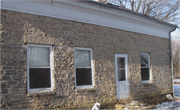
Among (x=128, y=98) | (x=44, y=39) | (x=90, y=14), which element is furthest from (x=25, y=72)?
(x=128, y=98)

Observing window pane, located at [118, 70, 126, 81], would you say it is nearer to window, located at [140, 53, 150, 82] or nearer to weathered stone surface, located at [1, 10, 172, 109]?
weathered stone surface, located at [1, 10, 172, 109]

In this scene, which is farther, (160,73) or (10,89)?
(160,73)

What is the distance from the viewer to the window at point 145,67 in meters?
9.41

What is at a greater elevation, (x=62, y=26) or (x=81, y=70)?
(x=62, y=26)

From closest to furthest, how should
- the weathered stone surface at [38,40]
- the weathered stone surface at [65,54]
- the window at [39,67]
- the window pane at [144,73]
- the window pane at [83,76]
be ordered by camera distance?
the weathered stone surface at [65,54]
the weathered stone surface at [38,40]
the window at [39,67]
the window pane at [83,76]
the window pane at [144,73]

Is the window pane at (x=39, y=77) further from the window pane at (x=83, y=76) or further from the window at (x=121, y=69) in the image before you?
the window at (x=121, y=69)

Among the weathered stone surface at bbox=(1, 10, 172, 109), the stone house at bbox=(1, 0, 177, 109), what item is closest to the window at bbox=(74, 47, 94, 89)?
the stone house at bbox=(1, 0, 177, 109)

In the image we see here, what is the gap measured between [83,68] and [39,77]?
1814 millimetres

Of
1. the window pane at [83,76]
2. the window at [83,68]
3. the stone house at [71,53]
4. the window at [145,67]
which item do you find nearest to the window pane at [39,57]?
the stone house at [71,53]

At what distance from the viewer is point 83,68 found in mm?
6867

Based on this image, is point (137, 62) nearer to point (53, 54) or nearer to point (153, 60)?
point (153, 60)

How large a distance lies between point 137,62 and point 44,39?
5.08 m

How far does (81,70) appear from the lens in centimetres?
680

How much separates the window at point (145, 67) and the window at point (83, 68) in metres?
3.66
